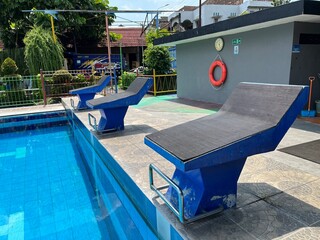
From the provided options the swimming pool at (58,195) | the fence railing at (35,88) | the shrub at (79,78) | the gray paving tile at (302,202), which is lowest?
the swimming pool at (58,195)

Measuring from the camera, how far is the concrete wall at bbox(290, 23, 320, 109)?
600cm

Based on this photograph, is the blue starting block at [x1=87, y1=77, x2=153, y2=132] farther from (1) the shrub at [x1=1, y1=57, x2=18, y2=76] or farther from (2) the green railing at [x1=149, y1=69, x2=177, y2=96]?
(1) the shrub at [x1=1, y1=57, x2=18, y2=76]

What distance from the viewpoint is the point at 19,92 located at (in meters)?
11.0

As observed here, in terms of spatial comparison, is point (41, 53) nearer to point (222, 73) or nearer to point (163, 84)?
point (163, 84)

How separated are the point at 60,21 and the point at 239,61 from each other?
14.1 m

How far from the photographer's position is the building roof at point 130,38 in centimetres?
2387

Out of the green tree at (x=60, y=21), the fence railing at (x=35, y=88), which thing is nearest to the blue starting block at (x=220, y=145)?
the fence railing at (x=35, y=88)

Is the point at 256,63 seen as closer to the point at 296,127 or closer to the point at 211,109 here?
the point at 211,109

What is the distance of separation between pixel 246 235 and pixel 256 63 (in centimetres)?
594

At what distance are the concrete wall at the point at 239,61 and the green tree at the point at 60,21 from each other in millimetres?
10462

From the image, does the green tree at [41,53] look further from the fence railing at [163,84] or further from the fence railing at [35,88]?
the fence railing at [163,84]

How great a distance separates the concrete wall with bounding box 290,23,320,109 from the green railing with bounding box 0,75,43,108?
9.68 meters

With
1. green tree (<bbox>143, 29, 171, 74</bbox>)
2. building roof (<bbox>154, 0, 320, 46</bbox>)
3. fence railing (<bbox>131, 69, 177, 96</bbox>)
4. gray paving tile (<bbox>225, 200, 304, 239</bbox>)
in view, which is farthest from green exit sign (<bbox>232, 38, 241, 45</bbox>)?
gray paving tile (<bbox>225, 200, 304, 239</bbox>)

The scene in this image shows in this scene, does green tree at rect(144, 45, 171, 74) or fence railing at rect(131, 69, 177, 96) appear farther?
green tree at rect(144, 45, 171, 74)
